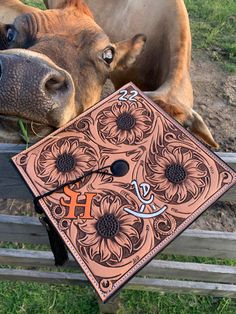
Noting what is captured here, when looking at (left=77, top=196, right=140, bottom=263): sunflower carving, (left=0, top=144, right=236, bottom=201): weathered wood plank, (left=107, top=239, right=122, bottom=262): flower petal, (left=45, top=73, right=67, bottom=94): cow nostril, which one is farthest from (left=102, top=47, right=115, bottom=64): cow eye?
(left=107, top=239, right=122, bottom=262): flower petal

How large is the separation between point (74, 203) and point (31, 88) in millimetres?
539

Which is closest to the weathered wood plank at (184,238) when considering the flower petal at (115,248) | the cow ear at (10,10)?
the flower petal at (115,248)

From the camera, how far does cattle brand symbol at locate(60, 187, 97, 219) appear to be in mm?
1546

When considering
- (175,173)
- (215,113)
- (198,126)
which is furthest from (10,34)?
(215,113)

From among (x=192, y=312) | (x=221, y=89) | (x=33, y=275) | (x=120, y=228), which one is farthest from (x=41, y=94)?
(x=221, y=89)

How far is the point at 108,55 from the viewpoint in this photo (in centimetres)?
272

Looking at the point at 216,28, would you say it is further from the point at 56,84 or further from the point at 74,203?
the point at 74,203

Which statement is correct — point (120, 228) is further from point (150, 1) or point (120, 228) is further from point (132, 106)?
point (150, 1)

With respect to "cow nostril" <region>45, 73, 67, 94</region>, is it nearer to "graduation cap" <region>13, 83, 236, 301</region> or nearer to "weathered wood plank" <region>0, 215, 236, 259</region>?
"graduation cap" <region>13, 83, 236, 301</region>

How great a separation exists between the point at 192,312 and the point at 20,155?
6.57 ft

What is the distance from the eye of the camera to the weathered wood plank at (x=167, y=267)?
255 cm

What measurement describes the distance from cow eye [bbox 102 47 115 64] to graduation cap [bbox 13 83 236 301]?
3.09ft

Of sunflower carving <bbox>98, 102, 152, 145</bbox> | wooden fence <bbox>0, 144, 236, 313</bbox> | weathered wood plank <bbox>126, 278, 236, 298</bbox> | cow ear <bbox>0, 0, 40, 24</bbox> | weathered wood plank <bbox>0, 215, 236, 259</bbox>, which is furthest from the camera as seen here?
cow ear <bbox>0, 0, 40, 24</bbox>

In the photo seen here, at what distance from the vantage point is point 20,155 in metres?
1.67
